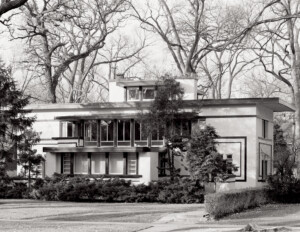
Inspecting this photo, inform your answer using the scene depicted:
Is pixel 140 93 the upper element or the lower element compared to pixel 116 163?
upper

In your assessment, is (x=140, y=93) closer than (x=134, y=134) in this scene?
No

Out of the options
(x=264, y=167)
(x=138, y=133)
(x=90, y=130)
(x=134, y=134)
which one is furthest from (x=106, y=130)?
(x=264, y=167)

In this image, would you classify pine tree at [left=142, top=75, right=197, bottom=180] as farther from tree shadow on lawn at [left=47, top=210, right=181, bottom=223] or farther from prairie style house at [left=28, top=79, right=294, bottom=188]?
tree shadow on lawn at [left=47, top=210, right=181, bottom=223]

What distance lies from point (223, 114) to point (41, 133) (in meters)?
14.3

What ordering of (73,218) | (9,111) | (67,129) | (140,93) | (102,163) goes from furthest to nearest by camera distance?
1. (67,129)
2. (140,93)
3. (102,163)
4. (9,111)
5. (73,218)

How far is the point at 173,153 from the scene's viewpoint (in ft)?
156

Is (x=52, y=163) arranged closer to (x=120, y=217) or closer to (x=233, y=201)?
(x=120, y=217)

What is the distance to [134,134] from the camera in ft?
171

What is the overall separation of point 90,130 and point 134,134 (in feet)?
12.3

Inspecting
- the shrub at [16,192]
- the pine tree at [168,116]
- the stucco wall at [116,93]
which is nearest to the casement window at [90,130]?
the stucco wall at [116,93]

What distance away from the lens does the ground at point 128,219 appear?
24781 millimetres

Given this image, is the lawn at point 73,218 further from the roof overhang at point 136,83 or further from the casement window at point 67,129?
the roof overhang at point 136,83

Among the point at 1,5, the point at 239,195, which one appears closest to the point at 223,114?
the point at 239,195

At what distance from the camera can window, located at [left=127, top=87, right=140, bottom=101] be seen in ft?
179
